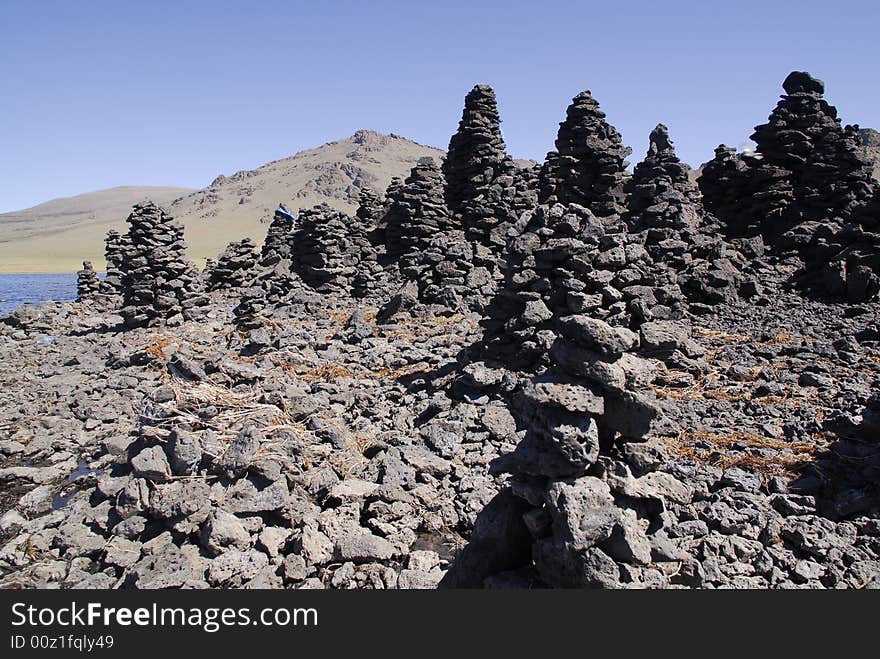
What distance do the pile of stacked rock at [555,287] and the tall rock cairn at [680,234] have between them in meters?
4.31

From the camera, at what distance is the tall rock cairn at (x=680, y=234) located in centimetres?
1535

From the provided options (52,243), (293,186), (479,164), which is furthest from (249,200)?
(479,164)

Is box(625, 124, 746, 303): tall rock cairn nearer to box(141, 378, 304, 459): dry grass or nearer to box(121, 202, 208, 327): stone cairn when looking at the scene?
box(141, 378, 304, 459): dry grass

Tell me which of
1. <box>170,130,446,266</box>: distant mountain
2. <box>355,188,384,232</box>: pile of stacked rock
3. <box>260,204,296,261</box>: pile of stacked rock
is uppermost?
<box>170,130,446,266</box>: distant mountain

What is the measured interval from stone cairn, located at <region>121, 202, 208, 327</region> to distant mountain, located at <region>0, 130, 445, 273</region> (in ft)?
241

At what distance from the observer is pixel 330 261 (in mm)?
21719

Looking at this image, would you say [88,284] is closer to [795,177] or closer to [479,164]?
[479,164]

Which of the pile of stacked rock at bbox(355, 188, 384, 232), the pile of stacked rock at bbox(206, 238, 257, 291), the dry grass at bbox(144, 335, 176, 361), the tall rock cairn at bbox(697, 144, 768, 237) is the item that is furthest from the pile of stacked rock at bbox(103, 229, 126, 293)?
the tall rock cairn at bbox(697, 144, 768, 237)

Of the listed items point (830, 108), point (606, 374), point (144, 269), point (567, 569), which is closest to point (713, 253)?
point (830, 108)

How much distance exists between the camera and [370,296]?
67.2 ft

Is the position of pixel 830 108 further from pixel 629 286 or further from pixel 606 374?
pixel 606 374

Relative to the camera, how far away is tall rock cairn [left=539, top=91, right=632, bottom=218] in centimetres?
2189

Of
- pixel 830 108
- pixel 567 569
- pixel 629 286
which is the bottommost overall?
pixel 567 569

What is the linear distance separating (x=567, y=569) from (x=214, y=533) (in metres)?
3.81
